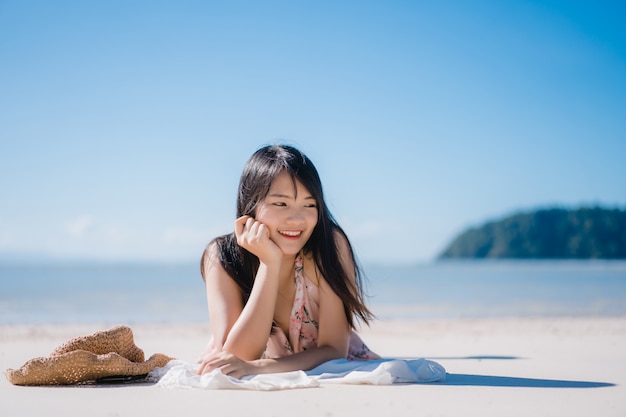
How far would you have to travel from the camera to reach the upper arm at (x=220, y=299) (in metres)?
3.75

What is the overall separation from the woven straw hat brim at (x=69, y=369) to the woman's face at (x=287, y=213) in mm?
1189

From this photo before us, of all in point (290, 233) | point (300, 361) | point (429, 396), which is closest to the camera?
point (429, 396)

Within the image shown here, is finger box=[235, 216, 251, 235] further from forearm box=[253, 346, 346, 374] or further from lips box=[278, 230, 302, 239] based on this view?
forearm box=[253, 346, 346, 374]

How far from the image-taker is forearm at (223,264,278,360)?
3500 millimetres

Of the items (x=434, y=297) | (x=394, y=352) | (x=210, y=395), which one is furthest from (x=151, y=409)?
(x=434, y=297)

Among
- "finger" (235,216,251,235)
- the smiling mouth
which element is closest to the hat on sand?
"finger" (235,216,251,235)

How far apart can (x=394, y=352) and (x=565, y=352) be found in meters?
1.63

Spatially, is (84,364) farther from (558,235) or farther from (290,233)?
(558,235)

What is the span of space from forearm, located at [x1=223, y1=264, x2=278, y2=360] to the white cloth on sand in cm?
20

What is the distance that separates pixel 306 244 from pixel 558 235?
9517cm

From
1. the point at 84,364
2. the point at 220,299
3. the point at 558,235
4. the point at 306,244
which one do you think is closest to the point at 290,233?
the point at 306,244

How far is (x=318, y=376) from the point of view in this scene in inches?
136

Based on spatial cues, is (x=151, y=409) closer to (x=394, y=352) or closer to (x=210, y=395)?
(x=210, y=395)

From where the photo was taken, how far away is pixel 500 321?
10711 millimetres
